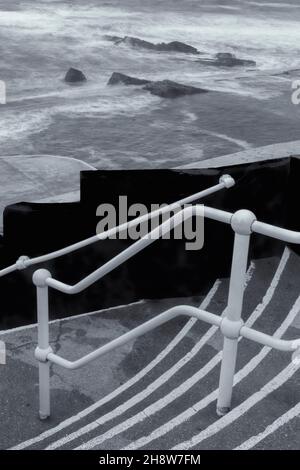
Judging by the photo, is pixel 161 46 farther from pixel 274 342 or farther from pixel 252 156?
pixel 274 342

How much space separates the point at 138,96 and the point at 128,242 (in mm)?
21183

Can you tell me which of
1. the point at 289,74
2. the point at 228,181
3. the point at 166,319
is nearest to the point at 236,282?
the point at 166,319

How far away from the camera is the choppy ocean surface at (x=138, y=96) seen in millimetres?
19672

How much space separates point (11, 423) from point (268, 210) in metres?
3.42

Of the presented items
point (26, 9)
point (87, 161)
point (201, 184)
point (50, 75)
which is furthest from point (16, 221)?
point (26, 9)

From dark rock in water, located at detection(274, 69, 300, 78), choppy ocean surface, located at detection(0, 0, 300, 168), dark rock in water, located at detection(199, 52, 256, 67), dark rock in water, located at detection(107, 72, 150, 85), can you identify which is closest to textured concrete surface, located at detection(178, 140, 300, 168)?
choppy ocean surface, located at detection(0, 0, 300, 168)

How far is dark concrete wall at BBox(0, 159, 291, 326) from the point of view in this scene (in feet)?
20.1

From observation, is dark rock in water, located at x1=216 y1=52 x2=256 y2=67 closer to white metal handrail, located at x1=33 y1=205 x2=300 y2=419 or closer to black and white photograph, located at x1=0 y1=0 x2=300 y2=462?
black and white photograph, located at x1=0 y1=0 x2=300 y2=462

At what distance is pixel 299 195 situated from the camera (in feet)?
21.7

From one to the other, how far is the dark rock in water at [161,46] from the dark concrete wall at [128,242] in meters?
35.8

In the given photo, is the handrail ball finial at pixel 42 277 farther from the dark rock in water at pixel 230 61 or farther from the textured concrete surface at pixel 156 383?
the dark rock in water at pixel 230 61

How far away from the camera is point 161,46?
42.2 metres

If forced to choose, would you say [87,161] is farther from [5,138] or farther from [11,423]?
[11,423]

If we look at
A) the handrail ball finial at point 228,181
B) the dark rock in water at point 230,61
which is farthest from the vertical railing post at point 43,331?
the dark rock in water at point 230,61
